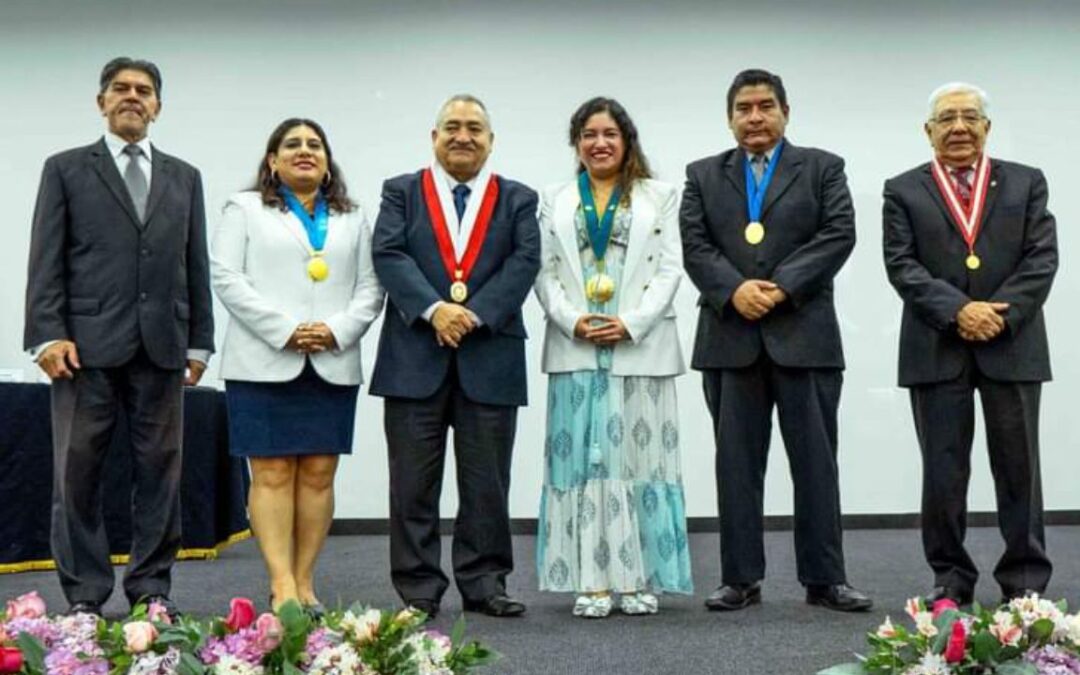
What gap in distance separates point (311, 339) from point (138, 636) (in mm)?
1940

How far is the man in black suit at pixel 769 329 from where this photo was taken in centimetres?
402

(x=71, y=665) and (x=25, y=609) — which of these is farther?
(x=25, y=609)

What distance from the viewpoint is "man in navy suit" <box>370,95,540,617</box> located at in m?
3.94

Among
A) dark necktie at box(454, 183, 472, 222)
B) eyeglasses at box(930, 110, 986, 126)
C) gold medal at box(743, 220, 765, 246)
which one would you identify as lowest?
gold medal at box(743, 220, 765, 246)

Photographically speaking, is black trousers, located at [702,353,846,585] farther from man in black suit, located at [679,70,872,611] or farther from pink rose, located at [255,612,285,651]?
pink rose, located at [255,612,285,651]

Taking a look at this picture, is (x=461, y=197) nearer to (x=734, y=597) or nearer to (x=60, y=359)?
(x=60, y=359)

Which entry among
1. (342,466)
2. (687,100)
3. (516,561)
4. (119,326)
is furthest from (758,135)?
(342,466)

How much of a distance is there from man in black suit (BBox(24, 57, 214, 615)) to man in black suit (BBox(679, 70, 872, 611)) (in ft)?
5.28

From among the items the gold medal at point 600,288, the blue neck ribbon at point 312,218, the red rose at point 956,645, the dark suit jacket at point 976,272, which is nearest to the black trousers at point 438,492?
the gold medal at point 600,288

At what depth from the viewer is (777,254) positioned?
160 inches

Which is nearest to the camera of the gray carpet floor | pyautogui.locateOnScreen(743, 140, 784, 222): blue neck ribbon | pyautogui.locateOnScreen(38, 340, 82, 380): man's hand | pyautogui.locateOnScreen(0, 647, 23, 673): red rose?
pyautogui.locateOnScreen(0, 647, 23, 673): red rose

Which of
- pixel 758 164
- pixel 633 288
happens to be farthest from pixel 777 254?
pixel 633 288

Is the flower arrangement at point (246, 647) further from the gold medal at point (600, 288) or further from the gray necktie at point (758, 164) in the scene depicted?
the gray necktie at point (758, 164)

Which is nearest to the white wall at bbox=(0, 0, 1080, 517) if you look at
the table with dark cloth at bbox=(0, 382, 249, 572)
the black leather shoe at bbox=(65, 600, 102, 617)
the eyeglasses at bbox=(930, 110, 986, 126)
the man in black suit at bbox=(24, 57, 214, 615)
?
the table with dark cloth at bbox=(0, 382, 249, 572)
